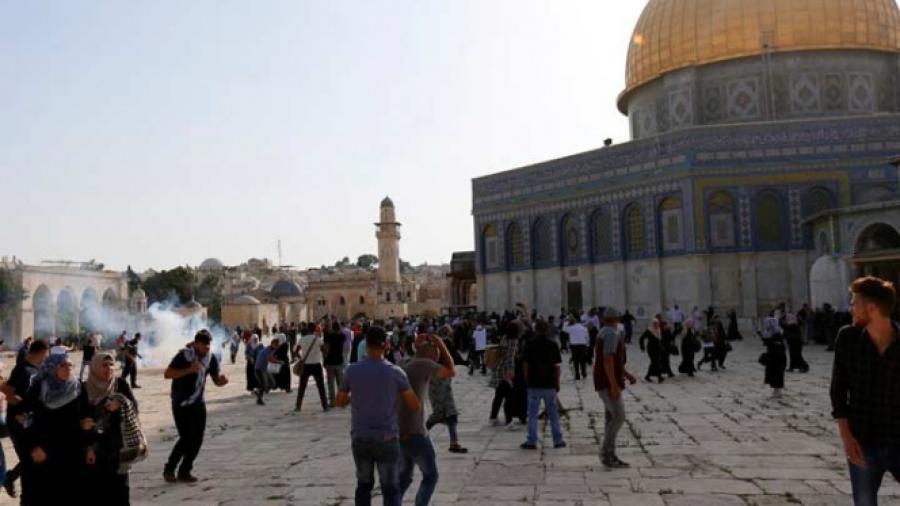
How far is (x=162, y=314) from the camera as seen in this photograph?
5038cm

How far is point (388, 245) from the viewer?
88.2 metres

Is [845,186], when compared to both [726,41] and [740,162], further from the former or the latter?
[726,41]

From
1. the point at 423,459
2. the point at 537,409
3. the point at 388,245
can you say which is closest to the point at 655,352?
the point at 537,409

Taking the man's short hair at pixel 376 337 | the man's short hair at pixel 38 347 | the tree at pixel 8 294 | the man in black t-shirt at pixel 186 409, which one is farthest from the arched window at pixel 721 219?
the tree at pixel 8 294

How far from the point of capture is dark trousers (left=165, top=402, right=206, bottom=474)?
25.7ft

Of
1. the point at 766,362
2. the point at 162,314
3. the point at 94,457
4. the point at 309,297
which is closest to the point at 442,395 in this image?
the point at 94,457

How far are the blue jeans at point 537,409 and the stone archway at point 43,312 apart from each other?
5551 centimetres

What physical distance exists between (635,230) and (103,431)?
29.9m

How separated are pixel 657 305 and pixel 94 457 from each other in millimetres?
28588

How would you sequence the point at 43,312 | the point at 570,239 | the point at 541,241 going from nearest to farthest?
the point at 570,239 → the point at 541,241 → the point at 43,312

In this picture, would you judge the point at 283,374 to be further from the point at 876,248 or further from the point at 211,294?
the point at 211,294

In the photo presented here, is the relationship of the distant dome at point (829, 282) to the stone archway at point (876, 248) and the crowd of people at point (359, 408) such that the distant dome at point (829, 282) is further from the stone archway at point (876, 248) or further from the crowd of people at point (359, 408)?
the crowd of people at point (359, 408)

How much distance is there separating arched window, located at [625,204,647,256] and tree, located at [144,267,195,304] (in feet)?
211

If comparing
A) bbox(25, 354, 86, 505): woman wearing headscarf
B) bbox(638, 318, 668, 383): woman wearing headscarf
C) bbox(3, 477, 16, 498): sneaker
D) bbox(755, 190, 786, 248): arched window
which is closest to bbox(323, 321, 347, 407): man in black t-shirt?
bbox(638, 318, 668, 383): woman wearing headscarf
